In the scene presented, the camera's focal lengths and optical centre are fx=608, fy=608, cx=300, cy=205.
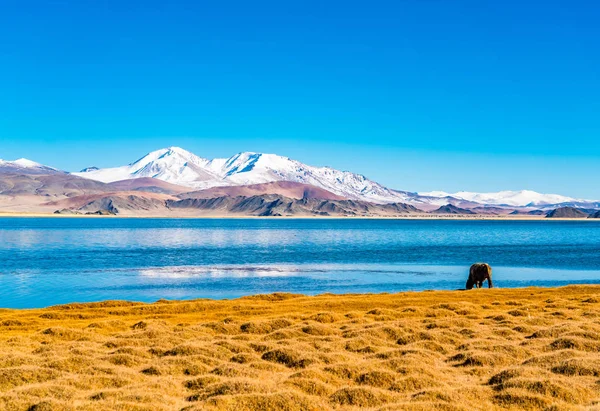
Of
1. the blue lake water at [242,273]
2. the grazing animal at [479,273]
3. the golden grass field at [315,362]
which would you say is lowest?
the blue lake water at [242,273]

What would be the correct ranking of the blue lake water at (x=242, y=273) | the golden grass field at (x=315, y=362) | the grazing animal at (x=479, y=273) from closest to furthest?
the golden grass field at (x=315, y=362)
the grazing animal at (x=479, y=273)
the blue lake water at (x=242, y=273)

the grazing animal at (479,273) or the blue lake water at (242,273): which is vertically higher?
the grazing animal at (479,273)

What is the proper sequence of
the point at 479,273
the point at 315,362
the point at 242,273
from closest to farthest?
the point at 315,362 < the point at 479,273 < the point at 242,273

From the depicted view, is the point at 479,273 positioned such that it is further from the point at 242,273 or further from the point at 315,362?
the point at 315,362

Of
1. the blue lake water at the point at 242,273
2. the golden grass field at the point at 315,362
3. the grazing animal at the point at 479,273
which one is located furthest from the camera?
the blue lake water at the point at 242,273

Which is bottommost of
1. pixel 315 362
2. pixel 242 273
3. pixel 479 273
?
pixel 242 273

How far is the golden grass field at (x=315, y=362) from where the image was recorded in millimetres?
13523

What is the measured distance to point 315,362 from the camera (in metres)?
17.4

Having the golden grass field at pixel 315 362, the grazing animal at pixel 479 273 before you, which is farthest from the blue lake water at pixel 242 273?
the golden grass field at pixel 315 362

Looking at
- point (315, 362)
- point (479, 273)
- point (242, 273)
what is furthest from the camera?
point (242, 273)

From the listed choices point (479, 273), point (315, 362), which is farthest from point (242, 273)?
point (315, 362)

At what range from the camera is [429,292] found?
40.1 metres

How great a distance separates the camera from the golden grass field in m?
13.5

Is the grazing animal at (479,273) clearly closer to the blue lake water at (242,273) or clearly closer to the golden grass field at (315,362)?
the blue lake water at (242,273)
